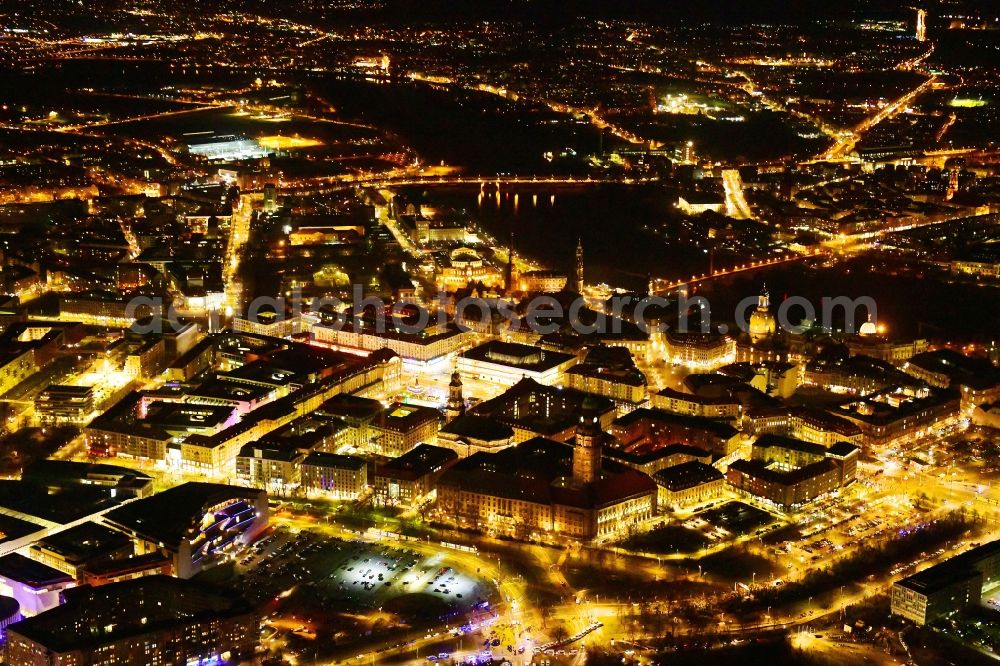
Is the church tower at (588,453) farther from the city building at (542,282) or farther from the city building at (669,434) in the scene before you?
the city building at (542,282)

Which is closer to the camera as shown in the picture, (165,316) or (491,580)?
(491,580)

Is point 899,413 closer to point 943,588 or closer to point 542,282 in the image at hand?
point 943,588

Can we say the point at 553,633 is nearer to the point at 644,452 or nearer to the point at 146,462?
the point at 644,452

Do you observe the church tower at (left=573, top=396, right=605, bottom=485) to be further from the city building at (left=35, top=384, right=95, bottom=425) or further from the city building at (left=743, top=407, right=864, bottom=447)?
the city building at (left=35, top=384, right=95, bottom=425)

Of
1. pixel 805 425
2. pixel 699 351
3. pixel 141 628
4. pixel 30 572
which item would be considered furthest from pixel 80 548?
pixel 699 351

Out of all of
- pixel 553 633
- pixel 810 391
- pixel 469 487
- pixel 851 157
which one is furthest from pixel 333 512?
pixel 851 157
